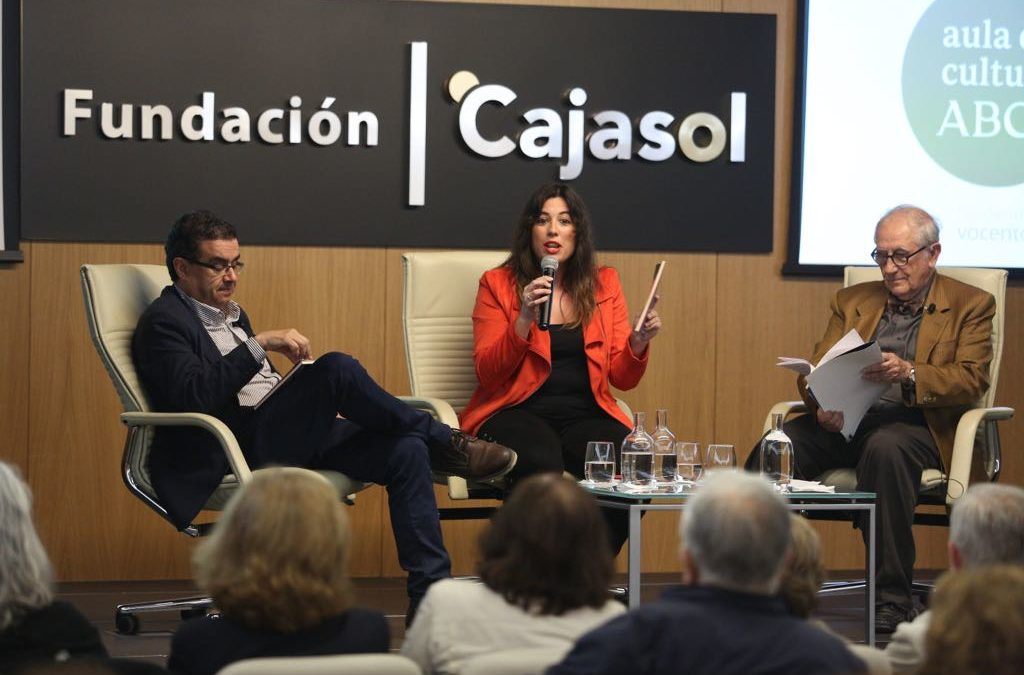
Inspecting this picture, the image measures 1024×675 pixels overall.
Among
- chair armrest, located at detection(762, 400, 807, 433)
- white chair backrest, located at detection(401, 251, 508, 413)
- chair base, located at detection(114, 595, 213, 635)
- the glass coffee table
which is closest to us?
the glass coffee table

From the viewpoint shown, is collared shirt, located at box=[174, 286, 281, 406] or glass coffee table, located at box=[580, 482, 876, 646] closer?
glass coffee table, located at box=[580, 482, 876, 646]

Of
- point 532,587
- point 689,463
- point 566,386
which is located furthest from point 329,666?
point 566,386

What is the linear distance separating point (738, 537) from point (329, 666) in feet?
1.82

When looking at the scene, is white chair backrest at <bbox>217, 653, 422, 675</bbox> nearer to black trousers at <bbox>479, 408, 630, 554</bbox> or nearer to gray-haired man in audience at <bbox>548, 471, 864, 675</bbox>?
gray-haired man in audience at <bbox>548, 471, 864, 675</bbox>

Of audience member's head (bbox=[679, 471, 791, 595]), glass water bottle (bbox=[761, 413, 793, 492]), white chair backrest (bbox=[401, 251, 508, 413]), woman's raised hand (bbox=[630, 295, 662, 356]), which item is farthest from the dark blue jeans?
audience member's head (bbox=[679, 471, 791, 595])

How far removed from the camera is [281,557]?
2008 mm

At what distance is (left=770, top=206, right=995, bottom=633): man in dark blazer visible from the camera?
4262 mm

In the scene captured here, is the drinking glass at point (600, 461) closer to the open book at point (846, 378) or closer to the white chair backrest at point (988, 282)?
the open book at point (846, 378)

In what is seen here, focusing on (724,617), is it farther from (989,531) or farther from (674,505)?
(674,505)

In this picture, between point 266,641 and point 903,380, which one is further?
point 903,380

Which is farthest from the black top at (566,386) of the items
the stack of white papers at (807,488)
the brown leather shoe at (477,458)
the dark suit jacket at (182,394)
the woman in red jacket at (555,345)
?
the dark suit jacket at (182,394)

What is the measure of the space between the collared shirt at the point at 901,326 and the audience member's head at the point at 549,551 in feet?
9.07

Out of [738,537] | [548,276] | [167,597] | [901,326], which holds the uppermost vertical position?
[548,276]

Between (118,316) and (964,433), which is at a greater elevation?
(118,316)
